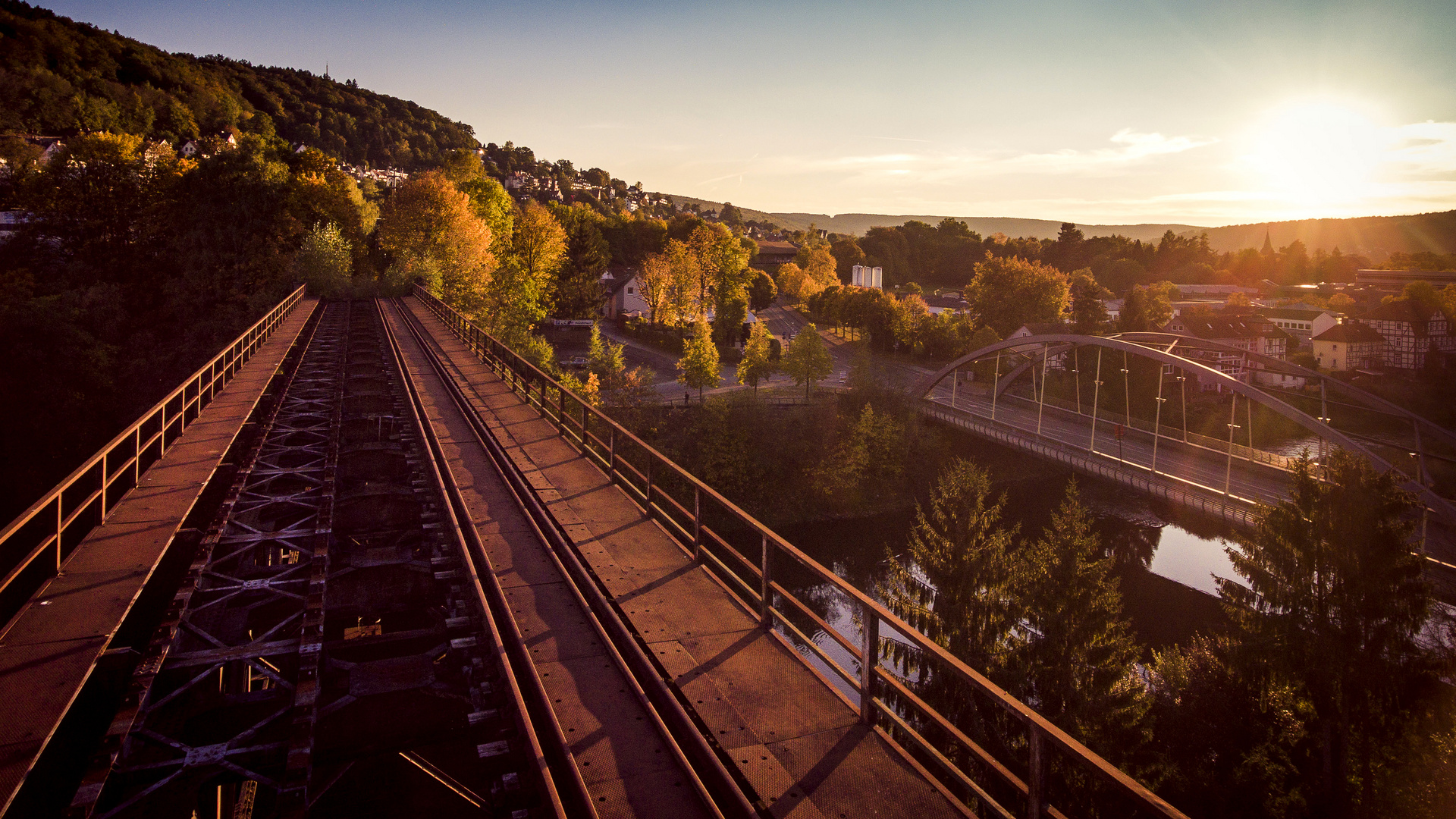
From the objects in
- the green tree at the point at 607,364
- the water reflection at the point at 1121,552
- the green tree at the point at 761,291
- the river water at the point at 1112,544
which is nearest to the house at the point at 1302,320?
the river water at the point at 1112,544

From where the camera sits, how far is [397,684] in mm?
5879

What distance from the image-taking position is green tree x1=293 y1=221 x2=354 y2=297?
4022cm

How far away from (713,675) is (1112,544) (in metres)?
38.3

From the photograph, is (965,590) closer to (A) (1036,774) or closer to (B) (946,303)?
(A) (1036,774)

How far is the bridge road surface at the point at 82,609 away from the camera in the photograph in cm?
409

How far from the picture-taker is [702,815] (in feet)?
12.4

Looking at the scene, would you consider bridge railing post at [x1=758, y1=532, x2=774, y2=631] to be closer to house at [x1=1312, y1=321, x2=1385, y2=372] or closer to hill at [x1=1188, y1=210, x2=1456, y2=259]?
house at [x1=1312, y1=321, x2=1385, y2=372]

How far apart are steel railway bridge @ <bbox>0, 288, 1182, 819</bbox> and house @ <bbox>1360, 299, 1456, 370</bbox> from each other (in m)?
87.0

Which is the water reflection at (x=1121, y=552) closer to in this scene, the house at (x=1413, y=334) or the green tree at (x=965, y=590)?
the green tree at (x=965, y=590)

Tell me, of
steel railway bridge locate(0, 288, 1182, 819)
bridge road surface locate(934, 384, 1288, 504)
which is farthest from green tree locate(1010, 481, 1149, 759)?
steel railway bridge locate(0, 288, 1182, 819)

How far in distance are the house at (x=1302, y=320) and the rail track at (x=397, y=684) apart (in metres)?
88.7

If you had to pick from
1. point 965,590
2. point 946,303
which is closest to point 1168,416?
point 946,303

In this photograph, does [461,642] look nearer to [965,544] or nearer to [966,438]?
[965,544]

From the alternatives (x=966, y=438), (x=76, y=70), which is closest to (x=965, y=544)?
(x=966, y=438)
